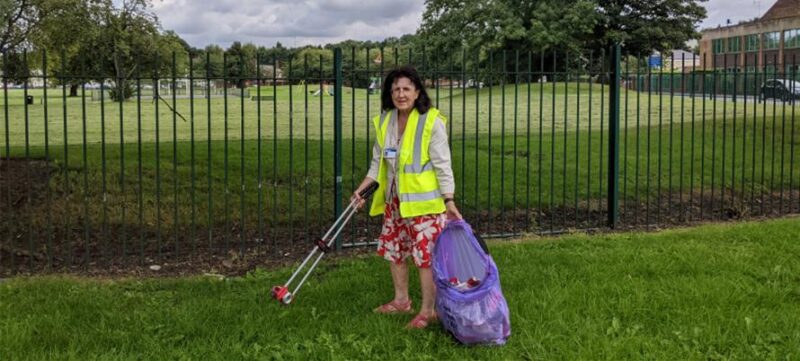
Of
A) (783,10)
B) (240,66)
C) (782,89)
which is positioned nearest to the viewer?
(240,66)

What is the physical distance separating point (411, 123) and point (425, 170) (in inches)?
11.0

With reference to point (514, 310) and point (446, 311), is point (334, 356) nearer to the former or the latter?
point (446, 311)

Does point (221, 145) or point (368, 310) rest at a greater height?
point (221, 145)

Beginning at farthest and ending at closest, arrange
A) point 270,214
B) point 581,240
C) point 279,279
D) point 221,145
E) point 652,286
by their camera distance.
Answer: point 221,145, point 270,214, point 581,240, point 279,279, point 652,286

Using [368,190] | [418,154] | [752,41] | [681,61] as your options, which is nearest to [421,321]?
[368,190]

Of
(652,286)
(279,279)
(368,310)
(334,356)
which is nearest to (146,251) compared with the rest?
(279,279)

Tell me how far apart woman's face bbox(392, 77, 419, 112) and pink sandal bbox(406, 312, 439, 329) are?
1224 millimetres

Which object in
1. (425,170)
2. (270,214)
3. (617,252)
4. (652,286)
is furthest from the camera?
(270,214)

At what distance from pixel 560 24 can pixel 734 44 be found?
32.8 metres

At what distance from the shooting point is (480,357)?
143 inches

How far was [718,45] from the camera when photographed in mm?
70875

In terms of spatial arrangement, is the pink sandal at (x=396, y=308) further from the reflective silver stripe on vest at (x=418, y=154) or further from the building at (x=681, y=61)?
the building at (x=681, y=61)

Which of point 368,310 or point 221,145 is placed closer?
point 368,310

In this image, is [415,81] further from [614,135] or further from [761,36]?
[761,36]
